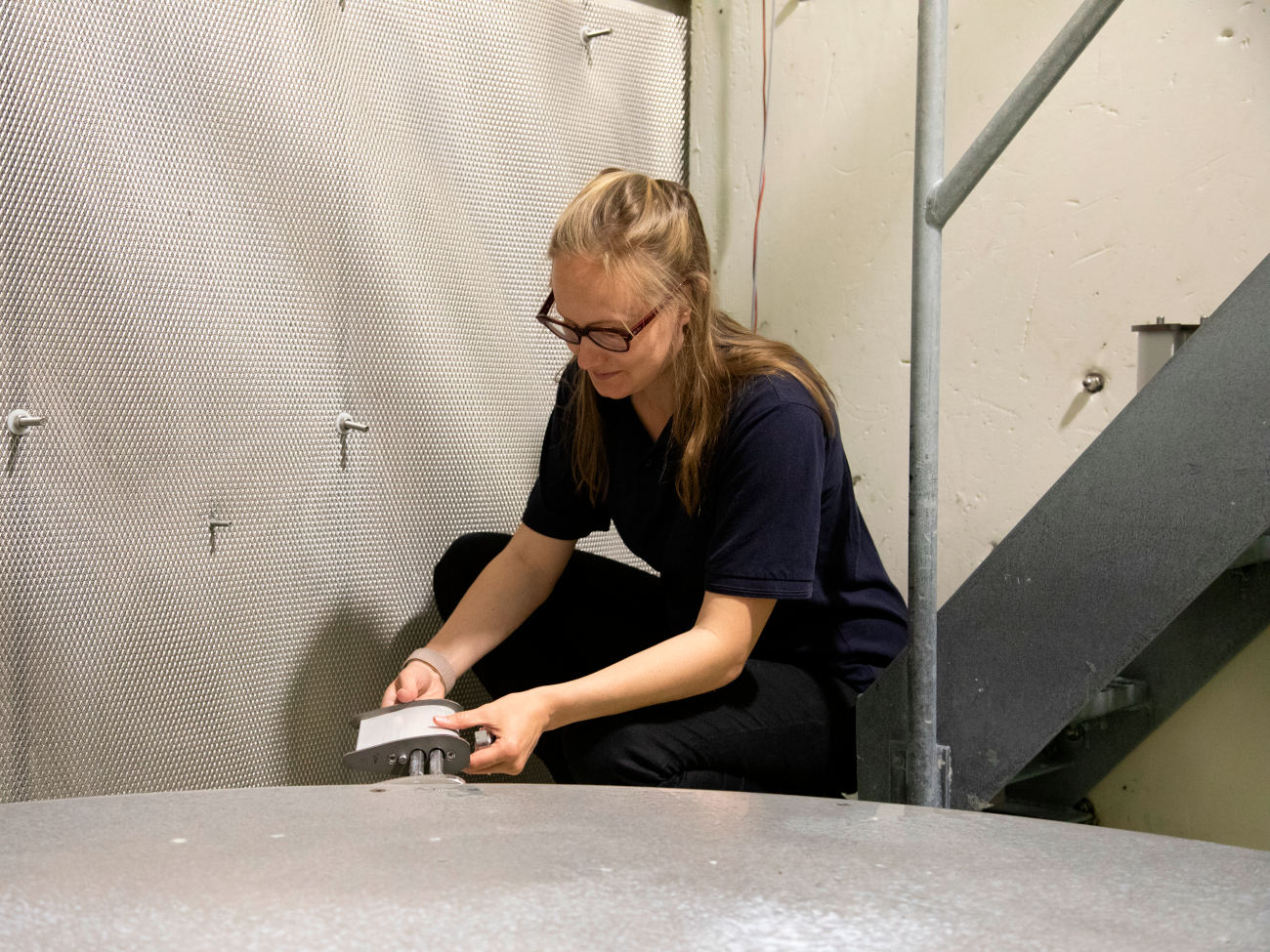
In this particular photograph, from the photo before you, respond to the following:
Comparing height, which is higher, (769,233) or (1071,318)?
(769,233)

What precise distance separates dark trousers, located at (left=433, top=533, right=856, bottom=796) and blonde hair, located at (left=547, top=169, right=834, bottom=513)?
0.25m

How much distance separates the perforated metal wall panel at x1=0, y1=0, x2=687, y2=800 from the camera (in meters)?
1.32

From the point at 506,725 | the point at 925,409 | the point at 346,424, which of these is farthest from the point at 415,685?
the point at 925,409

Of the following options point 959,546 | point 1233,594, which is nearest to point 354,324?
point 959,546

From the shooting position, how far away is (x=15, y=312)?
129 centimetres

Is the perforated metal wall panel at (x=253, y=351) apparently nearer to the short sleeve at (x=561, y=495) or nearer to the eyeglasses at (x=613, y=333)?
the short sleeve at (x=561, y=495)

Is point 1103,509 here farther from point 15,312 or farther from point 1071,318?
point 15,312

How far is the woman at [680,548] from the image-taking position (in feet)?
3.98

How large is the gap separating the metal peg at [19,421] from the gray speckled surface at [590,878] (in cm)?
81

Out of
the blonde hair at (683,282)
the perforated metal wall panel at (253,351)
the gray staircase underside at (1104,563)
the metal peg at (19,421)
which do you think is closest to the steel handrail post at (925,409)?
the gray staircase underside at (1104,563)

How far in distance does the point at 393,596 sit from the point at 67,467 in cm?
49

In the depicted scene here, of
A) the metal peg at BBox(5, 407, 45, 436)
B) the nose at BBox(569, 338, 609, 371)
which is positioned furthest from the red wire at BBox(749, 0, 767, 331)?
the metal peg at BBox(5, 407, 45, 436)

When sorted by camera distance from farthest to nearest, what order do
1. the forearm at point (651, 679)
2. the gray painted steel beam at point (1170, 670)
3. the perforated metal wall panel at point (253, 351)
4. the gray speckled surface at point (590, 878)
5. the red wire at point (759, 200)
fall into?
the red wire at point (759, 200) < the gray painted steel beam at point (1170, 670) < the perforated metal wall panel at point (253, 351) < the forearm at point (651, 679) < the gray speckled surface at point (590, 878)

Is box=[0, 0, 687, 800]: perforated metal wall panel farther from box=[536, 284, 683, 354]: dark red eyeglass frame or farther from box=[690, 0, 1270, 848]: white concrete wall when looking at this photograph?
box=[536, 284, 683, 354]: dark red eyeglass frame
